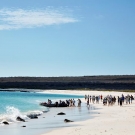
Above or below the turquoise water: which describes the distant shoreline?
above

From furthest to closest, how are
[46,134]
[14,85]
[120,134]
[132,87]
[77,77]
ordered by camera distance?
[77,77], [14,85], [132,87], [46,134], [120,134]

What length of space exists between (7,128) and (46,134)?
4099 millimetres

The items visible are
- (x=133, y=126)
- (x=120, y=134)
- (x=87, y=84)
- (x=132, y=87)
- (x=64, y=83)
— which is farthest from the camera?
(x=64, y=83)

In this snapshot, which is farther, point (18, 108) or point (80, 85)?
point (80, 85)

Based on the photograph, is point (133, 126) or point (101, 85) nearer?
point (133, 126)

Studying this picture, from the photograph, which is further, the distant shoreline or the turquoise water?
the distant shoreline

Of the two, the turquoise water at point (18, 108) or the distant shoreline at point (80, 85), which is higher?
the distant shoreline at point (80, 85)

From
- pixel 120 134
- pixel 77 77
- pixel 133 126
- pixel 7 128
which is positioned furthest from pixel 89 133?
pixel 77 77

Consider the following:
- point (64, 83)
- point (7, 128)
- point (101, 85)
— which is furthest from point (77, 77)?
point (7, 128)

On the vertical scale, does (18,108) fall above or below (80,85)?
below

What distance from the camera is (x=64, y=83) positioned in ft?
520

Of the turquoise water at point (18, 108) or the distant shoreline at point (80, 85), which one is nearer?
the turquoise water at point (18, 108)

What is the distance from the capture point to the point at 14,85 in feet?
566

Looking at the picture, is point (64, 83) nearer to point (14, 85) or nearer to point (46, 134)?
point (14, 85)
